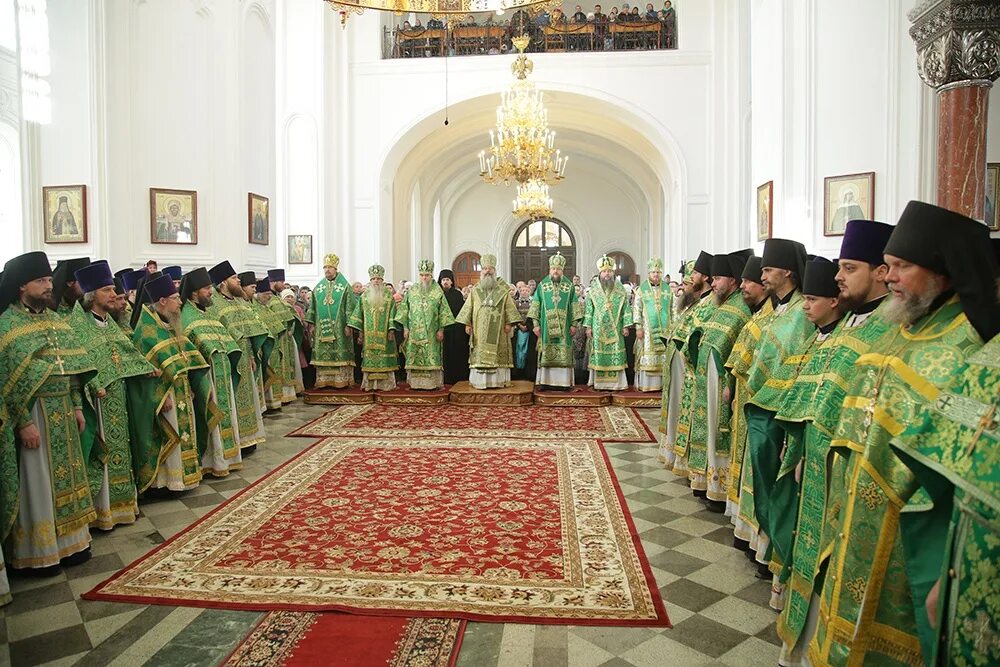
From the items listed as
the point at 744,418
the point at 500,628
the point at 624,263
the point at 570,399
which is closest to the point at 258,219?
the point at 570,399

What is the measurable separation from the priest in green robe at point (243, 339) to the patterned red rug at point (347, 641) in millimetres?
3406

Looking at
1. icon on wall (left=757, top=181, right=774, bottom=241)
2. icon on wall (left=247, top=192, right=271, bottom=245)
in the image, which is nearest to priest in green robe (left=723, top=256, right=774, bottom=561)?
icon on wall (left=757, top=181, right=774, bottom=241)

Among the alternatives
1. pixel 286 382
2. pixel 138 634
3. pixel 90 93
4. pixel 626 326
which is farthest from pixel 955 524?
pixel 90 93

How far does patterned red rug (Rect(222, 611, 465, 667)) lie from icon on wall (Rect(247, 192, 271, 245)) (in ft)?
28.1

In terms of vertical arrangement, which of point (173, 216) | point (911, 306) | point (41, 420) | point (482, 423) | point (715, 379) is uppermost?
point (173, 216)

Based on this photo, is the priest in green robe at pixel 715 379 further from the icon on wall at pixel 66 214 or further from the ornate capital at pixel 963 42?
the icon on wall at pixel 66 214

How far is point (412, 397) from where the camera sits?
9891 millimetres

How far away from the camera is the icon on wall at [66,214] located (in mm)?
9320

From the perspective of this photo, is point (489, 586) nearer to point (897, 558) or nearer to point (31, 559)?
point (897, 558)

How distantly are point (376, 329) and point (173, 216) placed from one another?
3.35 metres

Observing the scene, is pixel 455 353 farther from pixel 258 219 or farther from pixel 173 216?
pixel 173 216

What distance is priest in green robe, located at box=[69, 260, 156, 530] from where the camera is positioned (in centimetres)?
453

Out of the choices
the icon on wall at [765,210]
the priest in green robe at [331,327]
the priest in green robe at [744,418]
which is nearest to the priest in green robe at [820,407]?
the priest in green robe at [744,418]

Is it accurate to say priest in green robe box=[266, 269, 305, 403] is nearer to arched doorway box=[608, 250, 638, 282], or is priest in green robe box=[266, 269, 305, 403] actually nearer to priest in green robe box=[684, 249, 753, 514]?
priest in green robe box=[684, 249, 753, 514]
